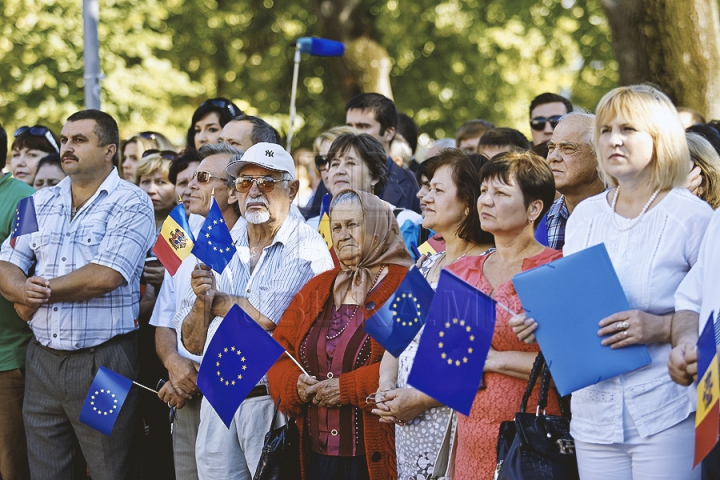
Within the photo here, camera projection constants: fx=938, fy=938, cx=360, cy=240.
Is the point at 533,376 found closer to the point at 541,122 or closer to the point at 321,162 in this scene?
the point at 321,162

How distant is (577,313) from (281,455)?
5.95 ft

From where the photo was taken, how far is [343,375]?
4.56 m

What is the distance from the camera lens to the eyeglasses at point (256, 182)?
512cm

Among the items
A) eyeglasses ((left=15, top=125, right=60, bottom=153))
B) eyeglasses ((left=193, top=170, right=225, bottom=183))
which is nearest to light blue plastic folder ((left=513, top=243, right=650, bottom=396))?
eyeglasses ((left=193, top=170, right=225, bottom=183))

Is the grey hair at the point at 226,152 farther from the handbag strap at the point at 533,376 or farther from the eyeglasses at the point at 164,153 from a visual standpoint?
the handbag strap at the point at 533,376

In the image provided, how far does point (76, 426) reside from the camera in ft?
19.2

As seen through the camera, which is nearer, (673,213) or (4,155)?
(673,213)

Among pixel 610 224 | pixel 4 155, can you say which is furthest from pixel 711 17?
pixel 4 155

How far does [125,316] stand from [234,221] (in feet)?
3.28

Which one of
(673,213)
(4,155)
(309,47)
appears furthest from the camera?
(309,47)

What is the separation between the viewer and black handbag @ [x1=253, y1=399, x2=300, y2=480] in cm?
460

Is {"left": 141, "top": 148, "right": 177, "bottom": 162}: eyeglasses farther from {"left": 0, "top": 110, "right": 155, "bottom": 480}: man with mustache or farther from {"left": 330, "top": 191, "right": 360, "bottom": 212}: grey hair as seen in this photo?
{"left": 330, "top": 191, "right": 360, "bottom": 212}: grey hair

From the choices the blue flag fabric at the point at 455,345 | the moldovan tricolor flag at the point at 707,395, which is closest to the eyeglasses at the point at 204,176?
the blue flag fabric at the point at 455,345

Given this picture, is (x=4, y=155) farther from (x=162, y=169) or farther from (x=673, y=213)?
(x=673, y=213)
